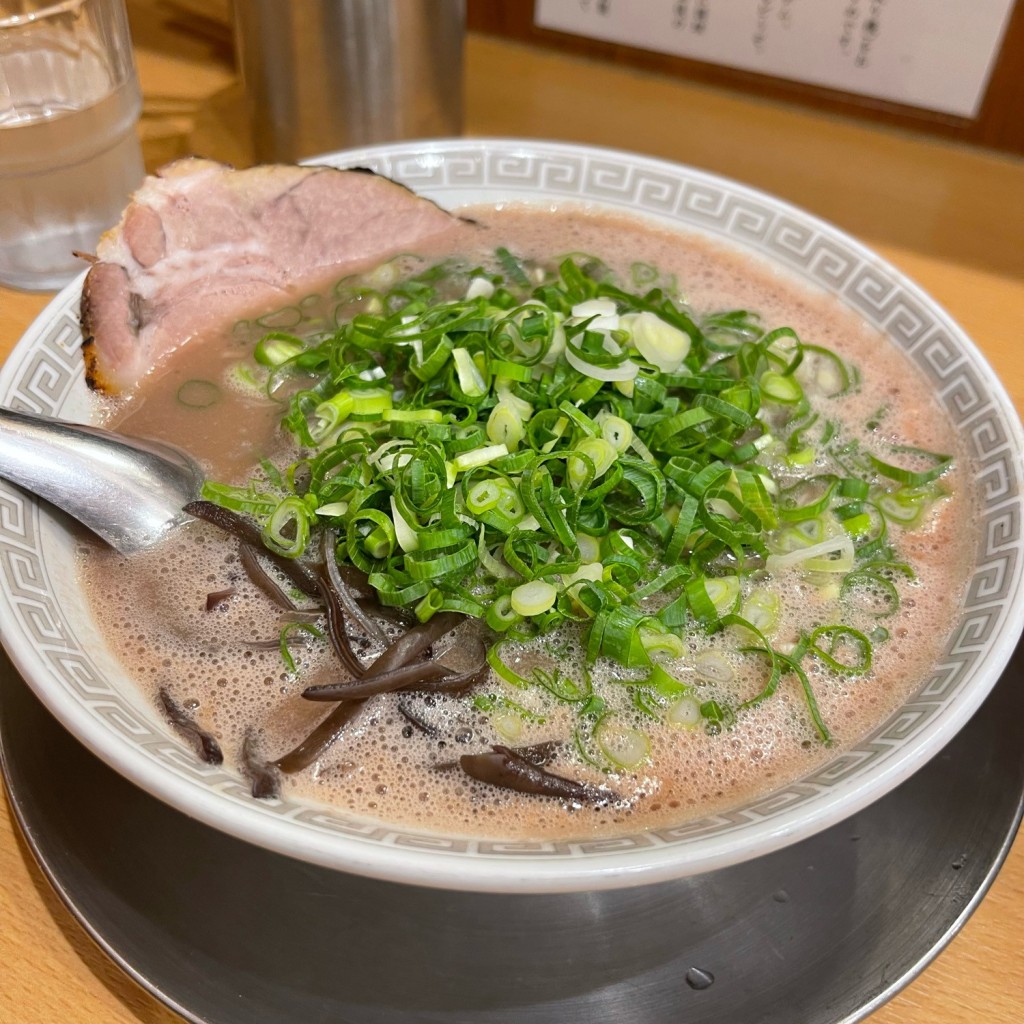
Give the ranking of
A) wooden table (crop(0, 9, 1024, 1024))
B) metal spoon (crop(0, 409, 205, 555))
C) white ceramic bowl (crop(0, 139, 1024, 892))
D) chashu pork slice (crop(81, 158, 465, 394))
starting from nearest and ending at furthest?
white ceramic bowl (crop(0, 139, 1024, 892))
metal spoon (crop(0, 409, 205, 555))
chashu pork slice (crop(81, 158, 465, 394))
wooden table (crop(0, 9, 1024, 1024))

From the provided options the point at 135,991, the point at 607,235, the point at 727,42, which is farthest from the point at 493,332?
the point at 727,42

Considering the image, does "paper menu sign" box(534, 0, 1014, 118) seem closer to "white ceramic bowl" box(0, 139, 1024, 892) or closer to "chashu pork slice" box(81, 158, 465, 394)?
"white ceramic bowl" box(0, 139, 1024, 892)

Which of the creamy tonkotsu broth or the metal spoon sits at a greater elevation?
the metal spoon

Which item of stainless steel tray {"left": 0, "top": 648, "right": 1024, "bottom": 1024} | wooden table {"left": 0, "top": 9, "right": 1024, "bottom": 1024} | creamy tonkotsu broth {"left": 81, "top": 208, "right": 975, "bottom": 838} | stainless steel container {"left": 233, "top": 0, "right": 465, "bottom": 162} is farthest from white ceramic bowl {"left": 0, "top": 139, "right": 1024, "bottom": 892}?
wooden table {"left": 0, "top": 9, "right": 1024, "bottom": 1024}

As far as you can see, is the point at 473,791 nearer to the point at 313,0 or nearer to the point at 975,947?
the point at 975,947

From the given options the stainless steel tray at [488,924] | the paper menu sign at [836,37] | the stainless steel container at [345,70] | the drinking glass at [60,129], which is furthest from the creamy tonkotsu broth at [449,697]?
the paper menu sign at [836,37]

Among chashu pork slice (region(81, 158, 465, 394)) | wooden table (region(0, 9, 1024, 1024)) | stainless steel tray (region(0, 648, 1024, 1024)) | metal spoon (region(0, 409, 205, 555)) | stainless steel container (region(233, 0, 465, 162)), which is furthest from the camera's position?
wooden table (region(0, 9, 1024, 1024))

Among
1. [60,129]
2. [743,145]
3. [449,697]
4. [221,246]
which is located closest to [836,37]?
[743,145]
